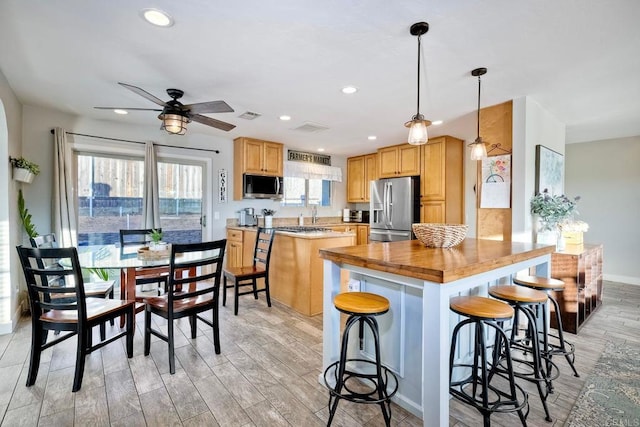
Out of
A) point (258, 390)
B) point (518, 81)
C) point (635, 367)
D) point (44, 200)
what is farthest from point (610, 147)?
point (44, 200)

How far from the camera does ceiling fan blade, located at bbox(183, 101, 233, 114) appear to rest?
2515 millimetres

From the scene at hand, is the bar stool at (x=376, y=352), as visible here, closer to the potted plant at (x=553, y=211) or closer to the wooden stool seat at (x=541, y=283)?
the wooden stool seat at (x=541, y=283)

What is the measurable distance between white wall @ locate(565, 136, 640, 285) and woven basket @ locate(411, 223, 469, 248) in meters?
4.70

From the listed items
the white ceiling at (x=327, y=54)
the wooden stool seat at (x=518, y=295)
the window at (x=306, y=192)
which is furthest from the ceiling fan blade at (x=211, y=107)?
the window at (x=306, y=192)

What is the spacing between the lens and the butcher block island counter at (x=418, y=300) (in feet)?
4.65

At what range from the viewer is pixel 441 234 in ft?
7.07

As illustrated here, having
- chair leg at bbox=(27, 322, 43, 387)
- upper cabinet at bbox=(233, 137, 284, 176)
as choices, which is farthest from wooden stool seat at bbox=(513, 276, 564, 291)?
upper cabinet at bbox=(233, 137, 284, 176)

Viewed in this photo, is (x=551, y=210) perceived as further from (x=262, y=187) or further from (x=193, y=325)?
(x=262, y=187)

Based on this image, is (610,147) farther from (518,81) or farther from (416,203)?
(518,81)

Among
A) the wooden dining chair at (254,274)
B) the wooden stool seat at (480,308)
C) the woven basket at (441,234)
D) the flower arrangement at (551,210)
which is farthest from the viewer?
the wooden dining chair at (254,274)

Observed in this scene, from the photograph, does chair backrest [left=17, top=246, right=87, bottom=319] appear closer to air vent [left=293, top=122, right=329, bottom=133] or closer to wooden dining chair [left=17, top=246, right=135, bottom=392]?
wooden dining chair [left=17, top=246, right=135, bottom=392]

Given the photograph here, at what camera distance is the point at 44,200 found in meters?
3.68

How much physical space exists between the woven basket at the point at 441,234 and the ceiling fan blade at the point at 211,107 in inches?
73.4

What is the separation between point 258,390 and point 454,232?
5.69 ft
